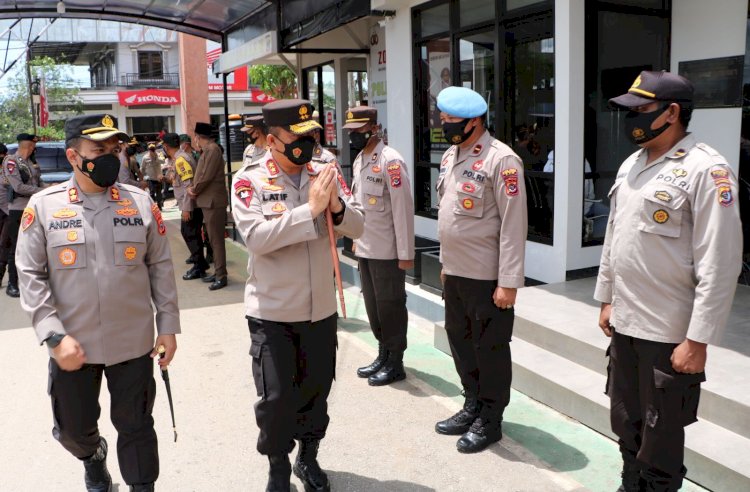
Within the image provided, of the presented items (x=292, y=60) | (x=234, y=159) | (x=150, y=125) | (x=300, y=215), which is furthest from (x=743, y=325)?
(x=150, y=125)

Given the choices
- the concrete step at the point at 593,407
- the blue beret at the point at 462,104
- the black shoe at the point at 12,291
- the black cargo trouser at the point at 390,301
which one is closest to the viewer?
the concrete step at the point at 593,407

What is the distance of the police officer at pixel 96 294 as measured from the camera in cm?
286

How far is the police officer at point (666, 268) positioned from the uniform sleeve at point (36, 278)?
2331 mm

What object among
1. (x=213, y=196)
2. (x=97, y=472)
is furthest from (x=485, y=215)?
(x=213, y=196)

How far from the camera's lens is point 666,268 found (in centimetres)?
271

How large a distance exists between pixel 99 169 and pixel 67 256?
15.1 inches

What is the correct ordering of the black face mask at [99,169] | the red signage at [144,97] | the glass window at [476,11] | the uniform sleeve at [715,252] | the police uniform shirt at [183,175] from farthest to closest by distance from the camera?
the red signage at [144,97]
the police uniform shirt at [183,175]
the glass window at [476,11]
the black face mask at [99,169]
the uniform sleeve at [715,252]

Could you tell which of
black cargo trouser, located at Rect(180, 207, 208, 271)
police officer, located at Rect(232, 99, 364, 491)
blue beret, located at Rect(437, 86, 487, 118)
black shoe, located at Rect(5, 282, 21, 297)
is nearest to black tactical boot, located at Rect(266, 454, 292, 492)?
police officer, located at Rect(232, 99, 364, 491)

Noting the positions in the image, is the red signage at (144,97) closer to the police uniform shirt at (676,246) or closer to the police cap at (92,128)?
the police cap at (92,128)

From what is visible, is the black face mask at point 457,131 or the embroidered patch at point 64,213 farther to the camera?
the black face mask at point 457,131

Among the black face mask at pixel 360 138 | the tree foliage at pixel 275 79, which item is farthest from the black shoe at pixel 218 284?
the tree foliage at pixel 275 79

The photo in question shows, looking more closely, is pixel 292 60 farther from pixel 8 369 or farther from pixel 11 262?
pixel 8 369

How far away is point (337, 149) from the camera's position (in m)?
12.5

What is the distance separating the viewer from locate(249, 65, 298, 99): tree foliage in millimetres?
21188
